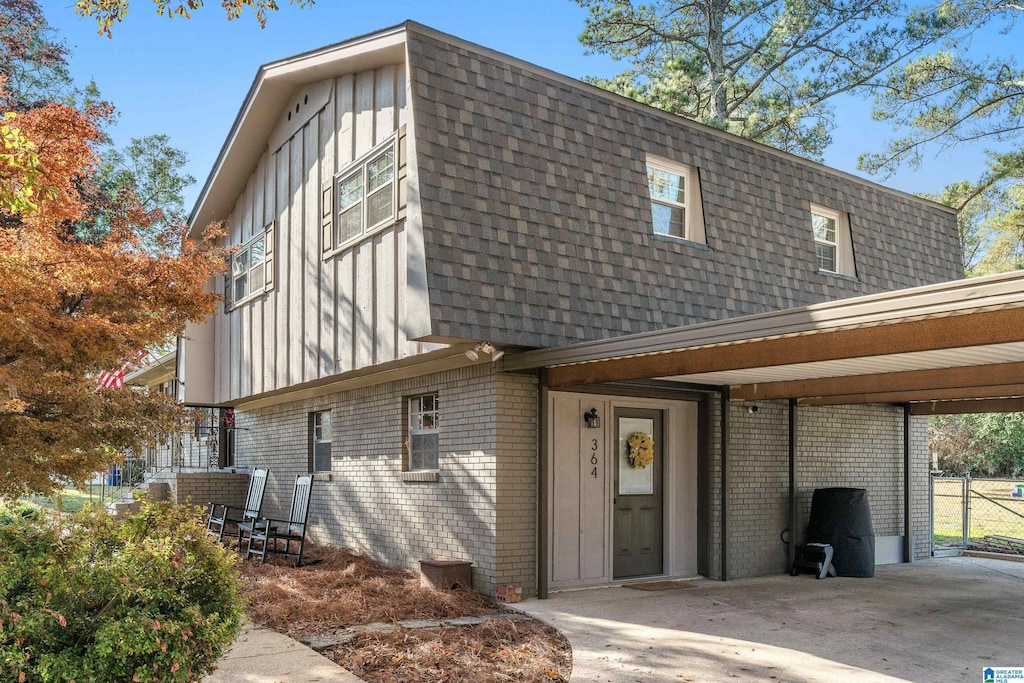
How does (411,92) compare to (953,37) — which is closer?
(411,92)

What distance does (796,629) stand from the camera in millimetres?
8227

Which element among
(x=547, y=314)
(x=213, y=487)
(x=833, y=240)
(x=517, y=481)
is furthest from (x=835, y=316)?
(x=213, y=487)

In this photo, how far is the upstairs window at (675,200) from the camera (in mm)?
11430

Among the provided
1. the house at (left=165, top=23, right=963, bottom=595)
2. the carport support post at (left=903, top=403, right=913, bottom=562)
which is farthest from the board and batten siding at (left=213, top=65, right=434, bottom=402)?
the carport support post at (left=903, top=403, right=913, bottom=562)

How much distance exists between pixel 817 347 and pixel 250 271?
10896mm

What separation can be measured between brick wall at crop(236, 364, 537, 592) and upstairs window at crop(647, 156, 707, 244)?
3.19 metres

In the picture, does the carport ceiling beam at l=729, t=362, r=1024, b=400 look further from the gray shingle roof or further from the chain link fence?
the chain link fence

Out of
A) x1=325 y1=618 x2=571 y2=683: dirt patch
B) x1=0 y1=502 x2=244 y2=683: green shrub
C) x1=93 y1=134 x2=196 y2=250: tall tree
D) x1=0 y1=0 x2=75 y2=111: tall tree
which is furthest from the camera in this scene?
x1=93 y1=134 x2=196 y2=250: tall tree

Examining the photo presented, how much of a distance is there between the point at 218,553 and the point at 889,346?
470cm

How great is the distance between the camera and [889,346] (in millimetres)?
6410

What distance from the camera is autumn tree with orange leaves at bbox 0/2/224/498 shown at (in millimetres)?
8570

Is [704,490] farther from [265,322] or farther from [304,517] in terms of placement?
[265,322]

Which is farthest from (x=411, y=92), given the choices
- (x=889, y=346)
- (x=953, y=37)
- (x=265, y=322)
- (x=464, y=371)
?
(x=953, y=37)

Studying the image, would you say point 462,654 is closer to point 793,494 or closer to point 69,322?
point 69,322
